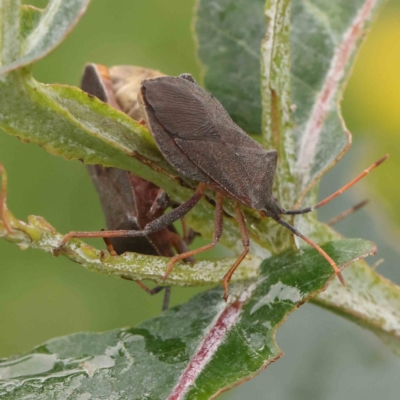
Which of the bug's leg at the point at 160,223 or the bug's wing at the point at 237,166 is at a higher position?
the bug's wing at the point at 237,166

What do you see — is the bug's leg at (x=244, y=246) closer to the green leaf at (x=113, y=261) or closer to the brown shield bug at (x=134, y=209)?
the green leaf at (x=113, y=261)

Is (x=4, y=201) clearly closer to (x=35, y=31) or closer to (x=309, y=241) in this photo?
(x=35, y=31)

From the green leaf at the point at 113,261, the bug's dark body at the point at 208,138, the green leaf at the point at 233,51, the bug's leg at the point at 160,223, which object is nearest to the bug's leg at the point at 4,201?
the green leaf at the point at 113,261

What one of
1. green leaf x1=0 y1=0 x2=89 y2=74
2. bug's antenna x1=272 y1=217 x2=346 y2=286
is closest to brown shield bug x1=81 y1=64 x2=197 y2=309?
bug's antenna x1=272 y1=217 x2=346 y2=286

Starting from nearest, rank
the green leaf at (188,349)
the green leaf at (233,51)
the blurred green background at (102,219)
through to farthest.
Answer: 1. the green leaf at (188,349)
2. the green leaf at (233,51)
3. the blurred green background at (102,219)

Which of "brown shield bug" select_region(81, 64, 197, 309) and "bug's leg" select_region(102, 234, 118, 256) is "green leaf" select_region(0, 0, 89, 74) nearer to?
"bug's leg" select_region(102, 234, 118, 256)

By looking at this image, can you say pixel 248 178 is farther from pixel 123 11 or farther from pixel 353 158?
pixel 123 11
